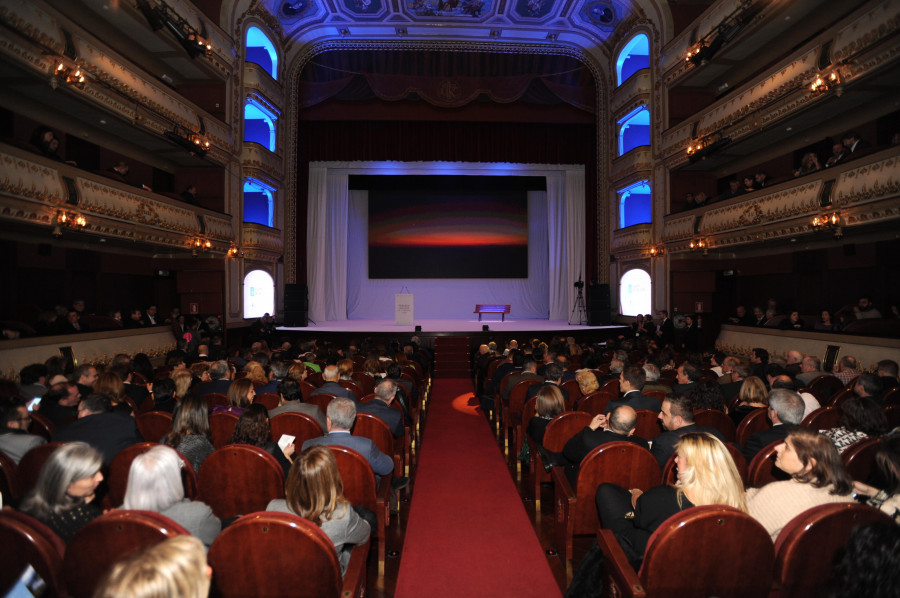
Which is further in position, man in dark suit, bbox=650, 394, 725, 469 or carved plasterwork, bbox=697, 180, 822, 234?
carved plasterwork, bbox=697, 180, 822, 234

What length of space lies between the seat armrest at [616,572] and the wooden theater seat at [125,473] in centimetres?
216

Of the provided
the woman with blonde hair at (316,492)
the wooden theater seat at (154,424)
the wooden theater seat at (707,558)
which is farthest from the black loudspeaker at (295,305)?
the wooden theater seat at (707,558)

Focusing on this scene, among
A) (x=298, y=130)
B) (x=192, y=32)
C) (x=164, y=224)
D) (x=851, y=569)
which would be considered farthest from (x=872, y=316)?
(x=298, y=130)

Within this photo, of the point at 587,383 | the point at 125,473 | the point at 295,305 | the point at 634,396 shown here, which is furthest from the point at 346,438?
the point at 295,305

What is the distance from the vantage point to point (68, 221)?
900 centimetres

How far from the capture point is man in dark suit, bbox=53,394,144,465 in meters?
3.36

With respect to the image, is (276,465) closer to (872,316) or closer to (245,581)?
(245,581)

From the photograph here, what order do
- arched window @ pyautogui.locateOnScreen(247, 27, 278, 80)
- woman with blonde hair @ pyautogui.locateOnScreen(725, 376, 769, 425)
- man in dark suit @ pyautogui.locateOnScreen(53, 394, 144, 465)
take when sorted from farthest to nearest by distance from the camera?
arched window @ pyautogui.locateOnScreen(247, 27, 278, 80) < woman with blonde hair @ pyautogui.locateOnScreen(725, 376, 769, 425) < man in dark suit @ pyautogui.locateOnScreen(53, 394, 144, 465)

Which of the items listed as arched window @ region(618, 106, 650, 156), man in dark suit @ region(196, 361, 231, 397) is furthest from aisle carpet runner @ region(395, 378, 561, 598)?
arched window @ region(618, 106, 650, 156)

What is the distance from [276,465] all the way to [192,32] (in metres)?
12.3

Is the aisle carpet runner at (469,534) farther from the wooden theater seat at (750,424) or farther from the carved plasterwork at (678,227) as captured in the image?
the carved plasterwork at (678,227)

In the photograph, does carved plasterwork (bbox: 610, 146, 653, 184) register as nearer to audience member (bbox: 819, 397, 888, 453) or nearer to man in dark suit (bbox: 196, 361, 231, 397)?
audience member (bbox: 819, 397, 888, 453)

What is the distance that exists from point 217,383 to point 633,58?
1701cm

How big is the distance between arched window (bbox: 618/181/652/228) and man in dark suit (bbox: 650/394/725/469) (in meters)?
15.4
